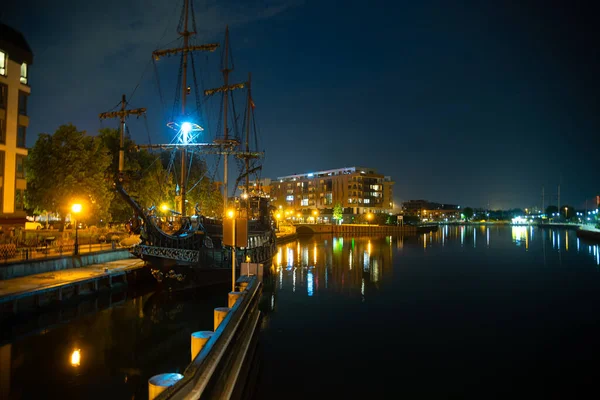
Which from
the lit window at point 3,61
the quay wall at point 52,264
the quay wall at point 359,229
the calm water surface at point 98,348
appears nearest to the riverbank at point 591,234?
the quay wall at point 359,229

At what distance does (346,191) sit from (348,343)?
15859 cm

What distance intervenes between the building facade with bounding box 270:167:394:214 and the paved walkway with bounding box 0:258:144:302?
13481 centimetres

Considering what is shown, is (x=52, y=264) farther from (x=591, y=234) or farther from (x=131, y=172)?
(x=591, y=234)

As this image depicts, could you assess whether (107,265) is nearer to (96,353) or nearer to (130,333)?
(130,333)

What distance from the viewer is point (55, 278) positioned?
23.5 metres

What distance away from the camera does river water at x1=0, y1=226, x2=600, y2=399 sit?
13.3m

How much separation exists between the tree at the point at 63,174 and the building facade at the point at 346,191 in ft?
402

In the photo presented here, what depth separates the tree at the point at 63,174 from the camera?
1596 inches

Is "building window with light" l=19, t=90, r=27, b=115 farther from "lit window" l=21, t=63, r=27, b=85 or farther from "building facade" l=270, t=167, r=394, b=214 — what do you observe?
"building facade" l=270, t=167, r=394, b=214

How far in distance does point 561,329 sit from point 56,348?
2503cm

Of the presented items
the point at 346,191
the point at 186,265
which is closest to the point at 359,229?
the point at 346,191

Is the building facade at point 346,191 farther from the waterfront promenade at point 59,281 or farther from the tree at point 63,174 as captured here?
the waterfront promenade at point 59,281

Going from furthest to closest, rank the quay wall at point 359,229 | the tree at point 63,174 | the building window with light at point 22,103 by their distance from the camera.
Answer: the quay wall at point 359,229 → the tree at point 63,174 → the building window with light at point 22,103

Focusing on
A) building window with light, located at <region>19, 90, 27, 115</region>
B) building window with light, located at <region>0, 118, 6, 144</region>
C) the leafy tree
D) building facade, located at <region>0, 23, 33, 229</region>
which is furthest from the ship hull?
the leafy tree
